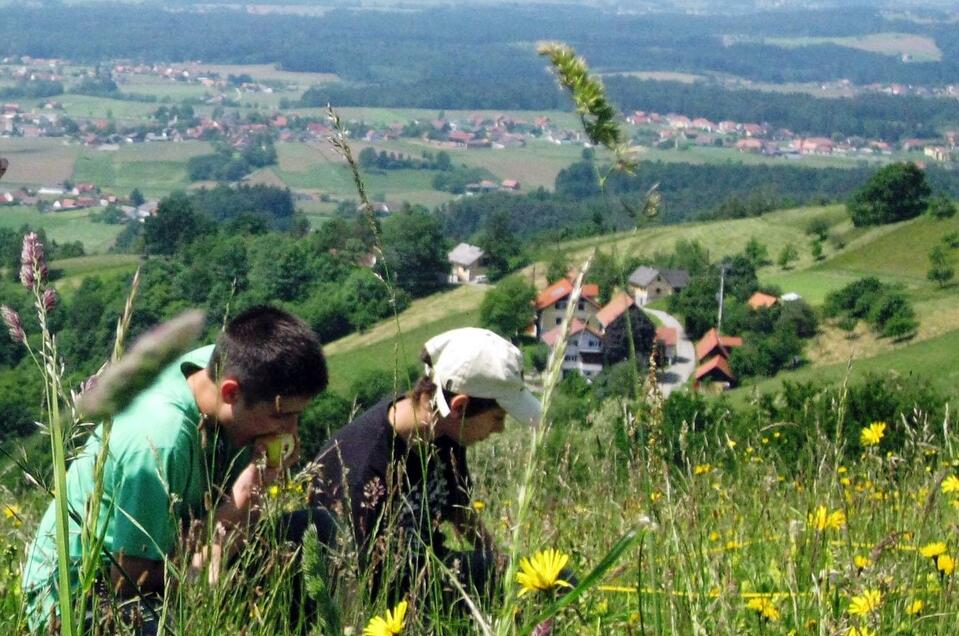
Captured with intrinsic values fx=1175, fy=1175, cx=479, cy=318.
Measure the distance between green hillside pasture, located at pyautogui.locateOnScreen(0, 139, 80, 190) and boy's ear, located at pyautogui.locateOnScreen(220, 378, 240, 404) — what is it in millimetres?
78227

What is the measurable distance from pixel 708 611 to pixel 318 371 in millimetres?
1191

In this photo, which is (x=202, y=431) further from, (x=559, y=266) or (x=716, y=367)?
(x=716, y=367)

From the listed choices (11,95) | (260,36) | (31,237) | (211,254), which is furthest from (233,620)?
(260,36)

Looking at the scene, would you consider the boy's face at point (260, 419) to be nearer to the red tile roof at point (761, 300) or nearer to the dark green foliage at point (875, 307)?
the dark green foliage at point (875, 307)

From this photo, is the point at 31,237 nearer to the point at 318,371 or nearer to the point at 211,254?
the point at 318,371

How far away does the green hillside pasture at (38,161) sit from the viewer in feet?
262

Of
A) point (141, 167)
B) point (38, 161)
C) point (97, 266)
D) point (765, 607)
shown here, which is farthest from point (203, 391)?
point (141, 167)

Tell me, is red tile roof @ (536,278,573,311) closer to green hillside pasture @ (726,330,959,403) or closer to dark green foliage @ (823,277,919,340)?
green hillside pasture @ (726,330,959,403)

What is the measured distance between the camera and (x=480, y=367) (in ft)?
9.01

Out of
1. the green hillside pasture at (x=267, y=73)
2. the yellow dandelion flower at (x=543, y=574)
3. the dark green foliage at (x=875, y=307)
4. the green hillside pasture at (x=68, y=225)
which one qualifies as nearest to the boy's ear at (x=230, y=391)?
the yellow dandelion flower at (x=543, y=574)

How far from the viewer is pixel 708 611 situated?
1491mm

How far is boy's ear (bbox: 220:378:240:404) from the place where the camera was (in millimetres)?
2312

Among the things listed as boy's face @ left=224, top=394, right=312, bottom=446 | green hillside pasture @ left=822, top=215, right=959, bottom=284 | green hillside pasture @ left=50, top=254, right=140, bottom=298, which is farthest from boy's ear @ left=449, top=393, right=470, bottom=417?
green hillside pasture @ left=822, top=215, right=959, bottom=284

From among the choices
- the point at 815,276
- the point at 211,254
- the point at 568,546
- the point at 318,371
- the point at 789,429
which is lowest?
the point at 815,276
